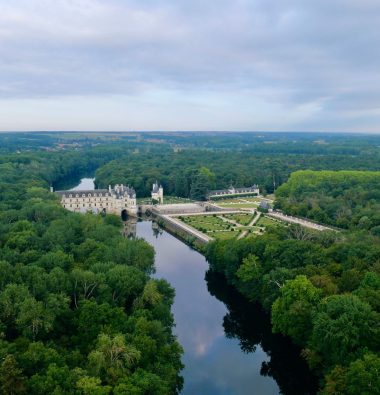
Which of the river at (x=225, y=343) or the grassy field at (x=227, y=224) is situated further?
the grassy field at (x=227, y=224)

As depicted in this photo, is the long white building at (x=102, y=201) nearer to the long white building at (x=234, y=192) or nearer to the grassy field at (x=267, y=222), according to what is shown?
the long white building at (x=234, y=192)

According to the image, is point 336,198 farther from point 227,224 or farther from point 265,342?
point 265,342

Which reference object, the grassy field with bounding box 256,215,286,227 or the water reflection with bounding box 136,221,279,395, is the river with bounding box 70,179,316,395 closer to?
the water reflection with bounding box 136,221,279,395

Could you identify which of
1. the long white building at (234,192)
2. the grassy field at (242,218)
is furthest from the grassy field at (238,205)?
the long white building at (234,192)

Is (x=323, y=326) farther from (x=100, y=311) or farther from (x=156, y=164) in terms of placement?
(x=156, y=164)

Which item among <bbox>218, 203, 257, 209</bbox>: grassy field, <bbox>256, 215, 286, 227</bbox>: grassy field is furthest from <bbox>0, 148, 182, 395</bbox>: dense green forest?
<bbox>218, 203, 257, 209</bbox>: grassy field

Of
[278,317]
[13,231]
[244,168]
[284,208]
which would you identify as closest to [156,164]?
[244,168]
